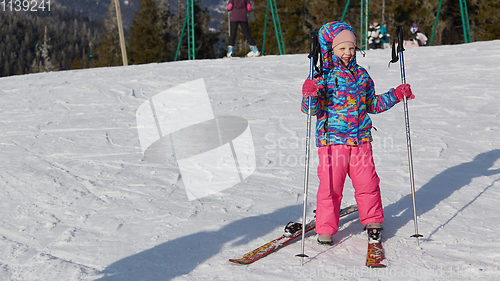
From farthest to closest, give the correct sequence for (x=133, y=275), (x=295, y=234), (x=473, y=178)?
(x=473, y=178), (x=295, y=234), (x=133, y=275)

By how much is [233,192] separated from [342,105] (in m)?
1.60

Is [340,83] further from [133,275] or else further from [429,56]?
[429,56]

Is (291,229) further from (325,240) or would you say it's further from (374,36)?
(374,36)

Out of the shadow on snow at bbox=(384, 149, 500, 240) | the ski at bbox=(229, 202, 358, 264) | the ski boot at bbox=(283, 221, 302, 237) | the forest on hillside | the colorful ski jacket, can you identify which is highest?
the forest on hillside

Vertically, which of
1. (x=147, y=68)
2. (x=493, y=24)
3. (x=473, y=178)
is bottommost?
(x=473, y=178)

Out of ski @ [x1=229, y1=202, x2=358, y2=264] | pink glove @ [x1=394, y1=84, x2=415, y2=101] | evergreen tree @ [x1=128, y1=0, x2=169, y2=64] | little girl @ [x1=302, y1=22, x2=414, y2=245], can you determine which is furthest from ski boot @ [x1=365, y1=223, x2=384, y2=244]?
evergreen tree @ [x1=128, y1=0, x2=169, y2=64]

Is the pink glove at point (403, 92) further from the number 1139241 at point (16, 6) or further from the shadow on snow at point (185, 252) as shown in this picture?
the number 1139241 at point (16, 6)

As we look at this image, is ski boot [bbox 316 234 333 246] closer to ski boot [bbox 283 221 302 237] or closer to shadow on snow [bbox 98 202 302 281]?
ski boot [bbox 283 221 302 237]

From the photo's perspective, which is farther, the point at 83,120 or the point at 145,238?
the point at 83,120

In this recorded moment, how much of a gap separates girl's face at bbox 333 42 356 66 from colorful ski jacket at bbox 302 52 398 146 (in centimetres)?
3

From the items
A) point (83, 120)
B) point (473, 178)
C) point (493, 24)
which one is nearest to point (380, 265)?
point (473, 178)

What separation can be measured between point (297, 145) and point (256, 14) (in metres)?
29.7

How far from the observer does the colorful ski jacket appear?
275cm

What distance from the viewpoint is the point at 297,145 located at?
543 centimetres
